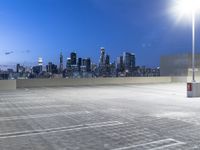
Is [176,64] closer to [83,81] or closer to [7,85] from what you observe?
[83,81]

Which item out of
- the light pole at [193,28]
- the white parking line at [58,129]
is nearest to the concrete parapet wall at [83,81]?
the light pole at [193,28]

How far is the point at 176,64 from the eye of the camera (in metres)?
62.5

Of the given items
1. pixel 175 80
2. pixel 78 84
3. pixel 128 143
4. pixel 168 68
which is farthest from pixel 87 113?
pixel 168 68

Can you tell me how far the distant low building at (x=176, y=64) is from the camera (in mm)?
59688

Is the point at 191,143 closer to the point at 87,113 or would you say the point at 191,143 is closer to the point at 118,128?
the point at 118,128

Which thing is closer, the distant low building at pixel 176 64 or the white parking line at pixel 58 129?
the white parking line at pixel 58 129

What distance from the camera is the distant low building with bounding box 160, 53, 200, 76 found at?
59.7 m

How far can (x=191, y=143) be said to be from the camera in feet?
25.4

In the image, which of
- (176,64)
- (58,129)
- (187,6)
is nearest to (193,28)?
(187,6)

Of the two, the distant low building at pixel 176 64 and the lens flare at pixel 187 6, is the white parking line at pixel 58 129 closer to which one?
the lens flare at pixel 187 6

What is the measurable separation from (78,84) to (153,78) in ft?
35.2

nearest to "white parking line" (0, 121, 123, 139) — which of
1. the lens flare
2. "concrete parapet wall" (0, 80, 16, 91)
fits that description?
the lens flare

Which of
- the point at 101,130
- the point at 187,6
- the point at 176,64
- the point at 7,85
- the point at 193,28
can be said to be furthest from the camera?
the point at 176,64

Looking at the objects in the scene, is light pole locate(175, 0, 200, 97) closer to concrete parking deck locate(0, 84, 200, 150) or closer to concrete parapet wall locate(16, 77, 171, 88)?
concrete parking deck locate(0, 84, 200, 150)
